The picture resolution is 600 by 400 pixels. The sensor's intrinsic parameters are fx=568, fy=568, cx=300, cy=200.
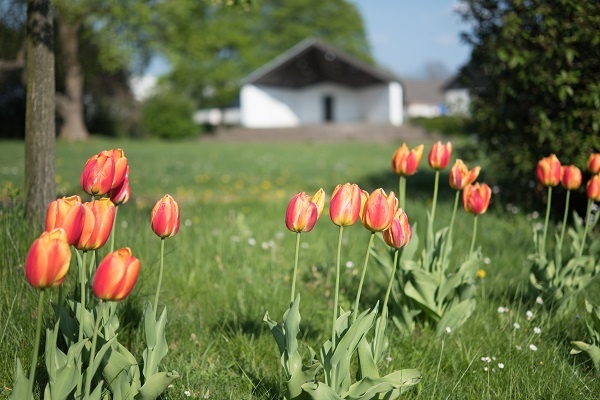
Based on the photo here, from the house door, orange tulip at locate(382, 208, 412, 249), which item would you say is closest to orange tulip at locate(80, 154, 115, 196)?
orange tulip at locate(382, 208, 412, 249)

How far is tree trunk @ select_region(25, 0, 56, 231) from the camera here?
10.7ft

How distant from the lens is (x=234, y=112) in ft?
172

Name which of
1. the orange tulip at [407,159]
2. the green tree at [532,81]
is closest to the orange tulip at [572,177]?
the orange tulip at [407,159]

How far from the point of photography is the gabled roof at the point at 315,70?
34.4 meters

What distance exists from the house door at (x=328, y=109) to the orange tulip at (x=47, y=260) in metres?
40.1

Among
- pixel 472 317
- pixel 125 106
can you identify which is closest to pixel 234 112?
pixel 125 106

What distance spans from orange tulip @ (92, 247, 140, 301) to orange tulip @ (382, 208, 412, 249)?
2.58 ft

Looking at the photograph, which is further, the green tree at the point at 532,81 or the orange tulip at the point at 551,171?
the green tree at the point at 532,81

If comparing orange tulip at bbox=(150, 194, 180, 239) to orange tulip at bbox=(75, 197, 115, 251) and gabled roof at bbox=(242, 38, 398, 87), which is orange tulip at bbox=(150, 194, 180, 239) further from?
gabled roof at bbox=(242, 38, 398, 87)

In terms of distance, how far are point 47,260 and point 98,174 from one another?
1.58ft

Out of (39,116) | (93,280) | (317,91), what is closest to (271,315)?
(93,280)

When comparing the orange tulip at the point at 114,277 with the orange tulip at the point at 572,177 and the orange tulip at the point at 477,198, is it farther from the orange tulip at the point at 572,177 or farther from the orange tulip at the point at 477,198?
the orange tulip at the point at 572,177

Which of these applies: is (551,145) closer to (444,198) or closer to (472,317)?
(444,198)

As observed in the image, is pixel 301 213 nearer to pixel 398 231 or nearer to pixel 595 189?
pixel 398 231
